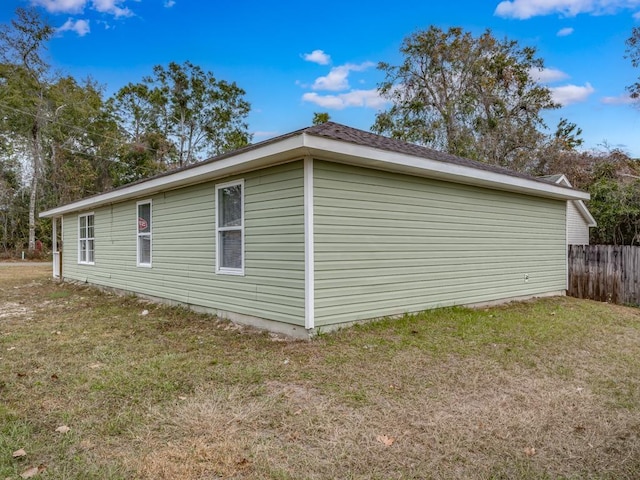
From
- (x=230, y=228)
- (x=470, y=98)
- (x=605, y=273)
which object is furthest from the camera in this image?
(x=470, y=98)

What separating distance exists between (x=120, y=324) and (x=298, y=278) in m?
3.42

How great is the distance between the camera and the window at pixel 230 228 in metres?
6.51

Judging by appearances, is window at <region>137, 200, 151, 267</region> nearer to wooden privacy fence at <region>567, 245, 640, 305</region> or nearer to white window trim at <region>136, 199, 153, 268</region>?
white window trim at <region>136, 199, 153, 268</region>

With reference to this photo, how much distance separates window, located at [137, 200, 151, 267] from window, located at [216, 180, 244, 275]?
9.58ft

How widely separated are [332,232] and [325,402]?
255 cm

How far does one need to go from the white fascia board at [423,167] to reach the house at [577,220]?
24.2ft

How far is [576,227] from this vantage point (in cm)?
1669

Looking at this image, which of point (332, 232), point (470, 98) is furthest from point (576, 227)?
point (332, 232)

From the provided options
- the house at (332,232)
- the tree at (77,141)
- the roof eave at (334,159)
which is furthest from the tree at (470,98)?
the tree at (77,141)

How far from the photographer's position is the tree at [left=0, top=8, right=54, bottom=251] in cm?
2692

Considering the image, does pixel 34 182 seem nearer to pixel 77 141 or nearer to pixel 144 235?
pixel 77 141

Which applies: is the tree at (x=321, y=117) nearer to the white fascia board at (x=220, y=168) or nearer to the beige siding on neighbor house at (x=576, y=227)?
the beige siding on neighbor house at (x=576, y=227)

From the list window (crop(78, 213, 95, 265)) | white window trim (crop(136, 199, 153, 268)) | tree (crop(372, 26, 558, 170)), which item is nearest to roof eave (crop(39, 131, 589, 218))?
white window trim (crop(136, 199, 153, 268))

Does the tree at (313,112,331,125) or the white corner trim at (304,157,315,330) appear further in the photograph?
the tree at (313,112,331,125)
